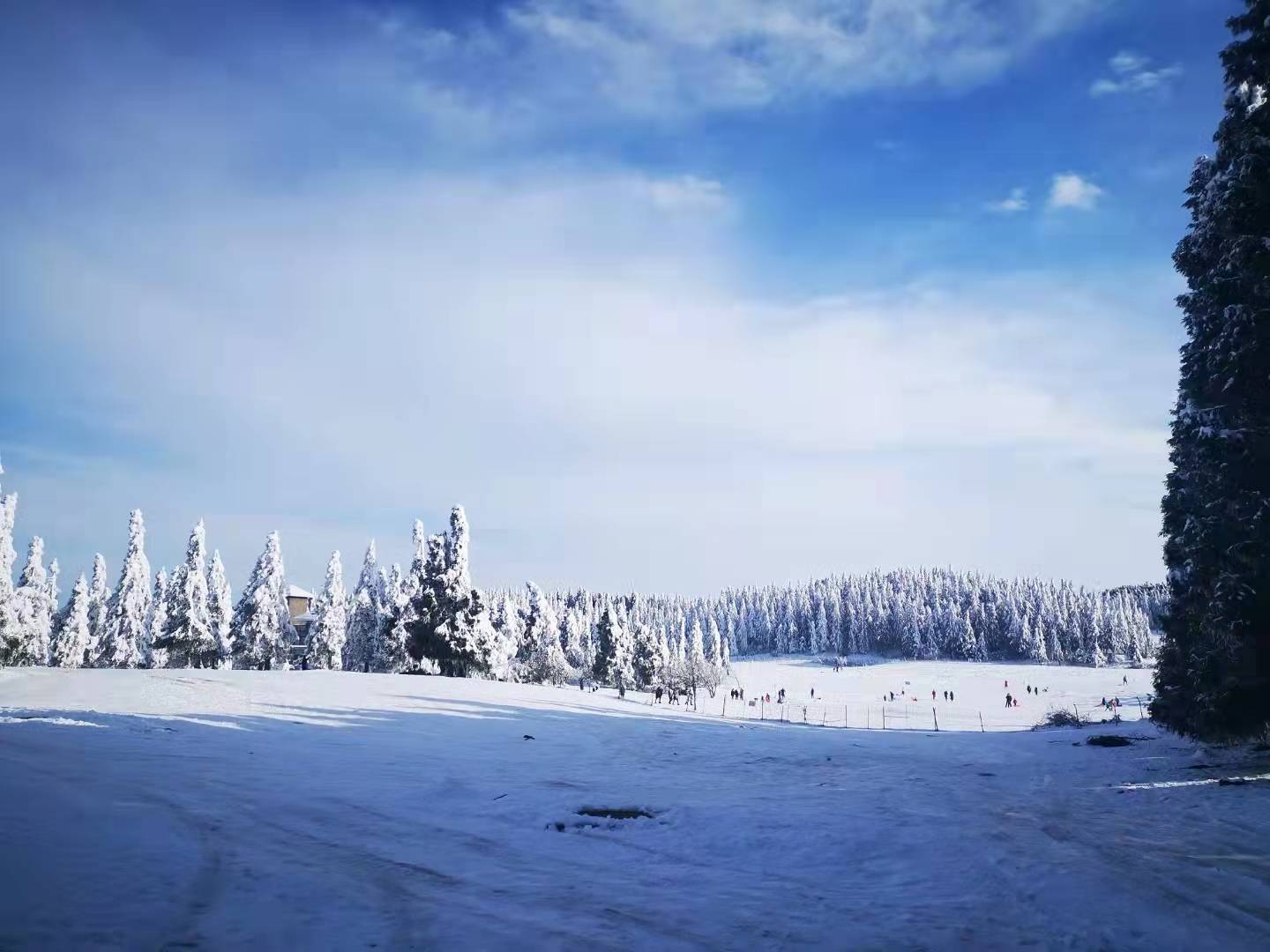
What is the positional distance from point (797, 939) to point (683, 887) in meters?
2.08

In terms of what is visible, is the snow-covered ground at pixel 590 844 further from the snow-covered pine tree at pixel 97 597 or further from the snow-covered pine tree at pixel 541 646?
the snow-covered pine tree at pixel 97 597

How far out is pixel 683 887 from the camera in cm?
884

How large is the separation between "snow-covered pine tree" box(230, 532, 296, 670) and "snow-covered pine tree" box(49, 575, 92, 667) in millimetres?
14426

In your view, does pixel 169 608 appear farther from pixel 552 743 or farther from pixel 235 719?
pixel 552 743

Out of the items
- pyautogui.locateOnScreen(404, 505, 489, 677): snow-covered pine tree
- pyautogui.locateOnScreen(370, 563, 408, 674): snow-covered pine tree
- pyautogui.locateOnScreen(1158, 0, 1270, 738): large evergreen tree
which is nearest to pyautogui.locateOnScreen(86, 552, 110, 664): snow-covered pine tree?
pyautogui.locateOnScreen(370, 563, 408, 674): snow-covered pine tree

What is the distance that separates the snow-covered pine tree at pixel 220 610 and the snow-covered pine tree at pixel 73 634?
37.3 ft

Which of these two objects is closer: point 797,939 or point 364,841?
point 797,939

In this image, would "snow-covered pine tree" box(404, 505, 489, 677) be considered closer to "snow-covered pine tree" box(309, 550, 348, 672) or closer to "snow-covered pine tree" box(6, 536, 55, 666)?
"snow-covered pine tree" box(309, 550, 348, 672)

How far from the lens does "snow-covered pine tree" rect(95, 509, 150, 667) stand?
69.6 metres

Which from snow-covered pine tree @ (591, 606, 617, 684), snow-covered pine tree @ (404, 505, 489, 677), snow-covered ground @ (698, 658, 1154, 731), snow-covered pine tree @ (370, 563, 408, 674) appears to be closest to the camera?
snow-covered pine tree @ (404, 505, 489, 677)

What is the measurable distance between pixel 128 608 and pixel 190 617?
1478cm

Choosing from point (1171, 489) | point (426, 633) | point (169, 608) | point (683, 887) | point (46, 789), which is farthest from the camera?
point (169, 608)

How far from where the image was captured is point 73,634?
2689 inches

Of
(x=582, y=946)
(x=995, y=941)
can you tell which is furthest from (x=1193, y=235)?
(x=582, y=946)
